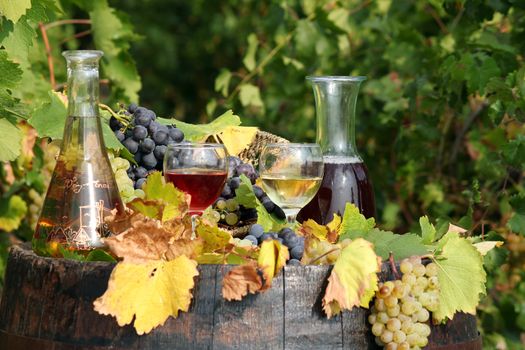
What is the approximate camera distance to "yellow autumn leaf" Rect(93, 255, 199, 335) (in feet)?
6.17

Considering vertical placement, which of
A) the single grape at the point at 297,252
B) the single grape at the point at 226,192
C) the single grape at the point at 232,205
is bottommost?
the single grape at the point at 232,205

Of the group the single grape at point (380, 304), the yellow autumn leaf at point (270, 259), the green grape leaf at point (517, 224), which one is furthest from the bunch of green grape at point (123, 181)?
the green grape leaf at point (517, 224)

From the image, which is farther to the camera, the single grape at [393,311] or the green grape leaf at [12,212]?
the green grape leaf at [12,212]

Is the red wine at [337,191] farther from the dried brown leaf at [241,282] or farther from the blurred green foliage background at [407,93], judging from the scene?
the dried brown leaf at [241,282]

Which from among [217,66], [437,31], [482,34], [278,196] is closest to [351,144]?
[278,196]

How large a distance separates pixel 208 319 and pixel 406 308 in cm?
37

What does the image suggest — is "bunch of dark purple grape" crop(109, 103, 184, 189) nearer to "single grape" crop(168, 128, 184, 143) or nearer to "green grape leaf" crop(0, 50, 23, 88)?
"single grape" crop(168, 128, 184, 143)

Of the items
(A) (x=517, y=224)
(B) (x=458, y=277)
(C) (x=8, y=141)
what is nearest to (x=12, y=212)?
(C) (x=8, y=141)

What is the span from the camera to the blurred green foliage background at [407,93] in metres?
3.48

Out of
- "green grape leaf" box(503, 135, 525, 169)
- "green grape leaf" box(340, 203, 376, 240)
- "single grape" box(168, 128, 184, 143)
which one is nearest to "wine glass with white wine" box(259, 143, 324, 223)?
"green grape leaf" box(340, 203, 376, 240)

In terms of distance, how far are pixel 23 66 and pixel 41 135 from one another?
113 centimetres

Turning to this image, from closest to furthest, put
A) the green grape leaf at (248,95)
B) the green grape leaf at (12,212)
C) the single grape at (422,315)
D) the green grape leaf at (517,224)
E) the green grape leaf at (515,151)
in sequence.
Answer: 1. the single grape at (422,315)
2. the green grape leaf at (517,224)
3. the green grape leaf at (515,151)
4. the green grape leaf at (12,212)
5. the green grape leaf at (248,95)

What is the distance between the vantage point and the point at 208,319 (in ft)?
6.27

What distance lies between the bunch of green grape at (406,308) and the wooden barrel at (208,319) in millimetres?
38
